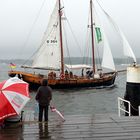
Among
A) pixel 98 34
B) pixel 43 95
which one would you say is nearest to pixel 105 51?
pixel 98 34

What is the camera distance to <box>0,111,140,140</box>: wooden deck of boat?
8227 mm

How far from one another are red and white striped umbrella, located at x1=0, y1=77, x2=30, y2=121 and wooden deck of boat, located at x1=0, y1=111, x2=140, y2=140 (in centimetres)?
47

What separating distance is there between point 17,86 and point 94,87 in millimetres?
38776

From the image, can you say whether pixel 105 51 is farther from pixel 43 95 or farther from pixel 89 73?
pixel 43 95

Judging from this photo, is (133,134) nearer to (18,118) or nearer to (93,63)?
(18,118)

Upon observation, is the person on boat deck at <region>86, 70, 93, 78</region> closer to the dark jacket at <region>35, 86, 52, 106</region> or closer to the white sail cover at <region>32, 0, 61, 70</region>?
the white sail cover at <region>32, 0, 61, 70</region>

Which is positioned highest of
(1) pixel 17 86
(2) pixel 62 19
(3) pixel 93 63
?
(2) pixel 62 19

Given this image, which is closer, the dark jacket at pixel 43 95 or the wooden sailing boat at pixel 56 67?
the dark jacket at pixel 43 95

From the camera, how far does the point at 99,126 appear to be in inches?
368

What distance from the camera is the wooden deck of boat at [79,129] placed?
27.0 ft

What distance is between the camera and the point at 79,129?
902 cm

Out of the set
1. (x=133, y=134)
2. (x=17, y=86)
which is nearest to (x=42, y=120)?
(x=17, y=86)

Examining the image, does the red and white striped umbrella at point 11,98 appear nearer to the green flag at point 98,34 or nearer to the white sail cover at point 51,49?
the white sail cover at point 51,49

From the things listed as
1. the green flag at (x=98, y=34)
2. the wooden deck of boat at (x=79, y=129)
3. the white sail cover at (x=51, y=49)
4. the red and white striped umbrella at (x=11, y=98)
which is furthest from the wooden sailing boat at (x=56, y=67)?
the red and white striped umbrella at (x=11, y=98)
